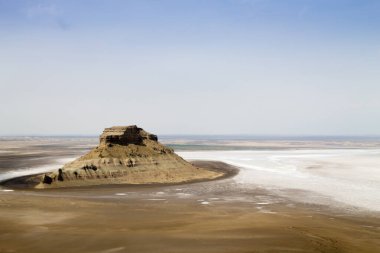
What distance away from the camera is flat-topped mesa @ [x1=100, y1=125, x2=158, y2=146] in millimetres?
46594

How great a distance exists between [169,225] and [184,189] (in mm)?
16475

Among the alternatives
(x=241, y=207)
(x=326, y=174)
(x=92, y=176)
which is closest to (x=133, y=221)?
(x=241, y=207)

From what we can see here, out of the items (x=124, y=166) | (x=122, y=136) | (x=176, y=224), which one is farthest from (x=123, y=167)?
(x=176, y=224)

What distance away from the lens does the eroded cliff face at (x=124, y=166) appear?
41.6 metres

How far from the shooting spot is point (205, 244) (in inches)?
704

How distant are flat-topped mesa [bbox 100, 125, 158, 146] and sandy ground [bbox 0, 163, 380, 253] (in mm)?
11856

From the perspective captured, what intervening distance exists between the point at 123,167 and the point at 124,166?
0.17 m

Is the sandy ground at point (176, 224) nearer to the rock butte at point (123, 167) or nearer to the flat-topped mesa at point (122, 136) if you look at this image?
the rock butte at point (123, 167)

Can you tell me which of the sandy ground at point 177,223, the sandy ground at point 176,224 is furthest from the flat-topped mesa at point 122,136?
the sandy ground at point 176,224

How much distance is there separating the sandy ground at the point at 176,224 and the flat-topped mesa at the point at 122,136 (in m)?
11.9

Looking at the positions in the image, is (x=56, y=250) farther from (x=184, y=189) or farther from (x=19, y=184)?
(x=19, y=184)

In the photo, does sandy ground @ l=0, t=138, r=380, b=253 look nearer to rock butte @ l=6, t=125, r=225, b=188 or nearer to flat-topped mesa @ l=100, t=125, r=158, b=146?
rock butte @ l=6, t=125, r=225, b=188

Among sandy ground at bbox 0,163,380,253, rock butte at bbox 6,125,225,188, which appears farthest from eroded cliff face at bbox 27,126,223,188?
sandy ground at bbox 0,163,380,253

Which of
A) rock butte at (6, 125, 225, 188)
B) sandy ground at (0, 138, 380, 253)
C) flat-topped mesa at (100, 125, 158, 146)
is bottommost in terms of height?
A: sandy ground at (0, 138, 380, 253)
